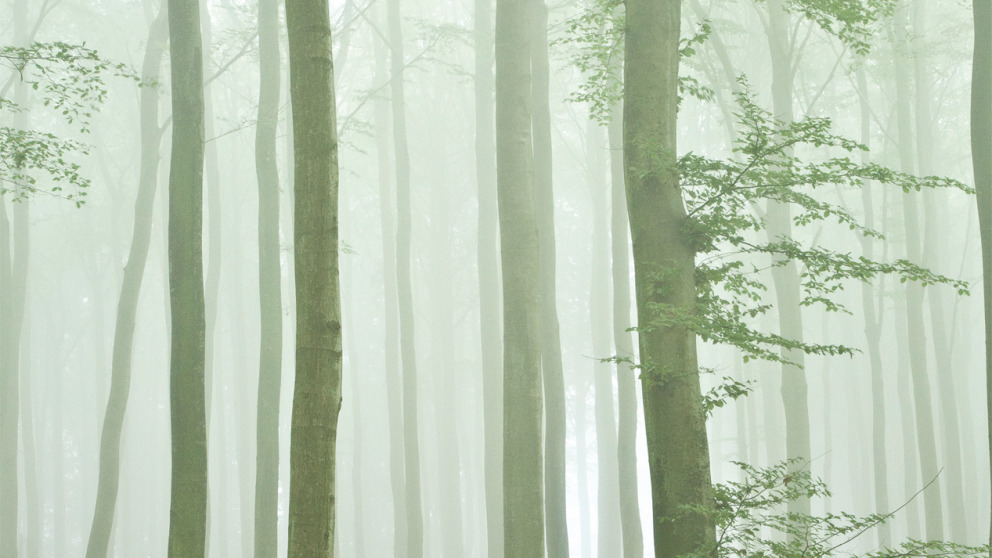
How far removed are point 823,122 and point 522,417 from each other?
4851 millimetres

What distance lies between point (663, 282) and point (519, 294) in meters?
3.71

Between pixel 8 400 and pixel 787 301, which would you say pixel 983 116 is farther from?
pixel 8 400

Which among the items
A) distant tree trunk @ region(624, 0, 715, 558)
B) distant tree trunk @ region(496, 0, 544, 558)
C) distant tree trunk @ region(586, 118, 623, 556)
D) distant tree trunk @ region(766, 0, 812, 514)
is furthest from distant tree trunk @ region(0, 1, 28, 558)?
distant tree trunk @ region(586, 118, 623, 556)

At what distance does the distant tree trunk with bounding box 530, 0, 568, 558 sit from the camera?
35.2 feet

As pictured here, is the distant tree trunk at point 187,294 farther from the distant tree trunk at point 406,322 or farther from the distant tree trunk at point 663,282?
the distant tree trunk at point 406,322

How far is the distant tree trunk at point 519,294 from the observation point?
926 cm

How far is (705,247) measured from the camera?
610cm

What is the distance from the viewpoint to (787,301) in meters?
13.1

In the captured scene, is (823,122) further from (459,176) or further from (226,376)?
(226,376)

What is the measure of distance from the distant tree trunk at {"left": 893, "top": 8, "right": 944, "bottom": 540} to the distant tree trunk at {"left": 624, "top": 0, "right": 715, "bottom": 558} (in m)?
Answer: 9.61

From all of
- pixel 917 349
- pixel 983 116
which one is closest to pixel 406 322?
pixel 917 349

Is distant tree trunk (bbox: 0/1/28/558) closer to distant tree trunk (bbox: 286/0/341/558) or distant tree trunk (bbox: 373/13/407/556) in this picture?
distant tree trunk (bbox: 373/13/407/556)

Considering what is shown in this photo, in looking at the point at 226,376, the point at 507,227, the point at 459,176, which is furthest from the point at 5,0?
the point at 507,227

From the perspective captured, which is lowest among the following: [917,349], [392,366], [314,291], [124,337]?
[314,291]
